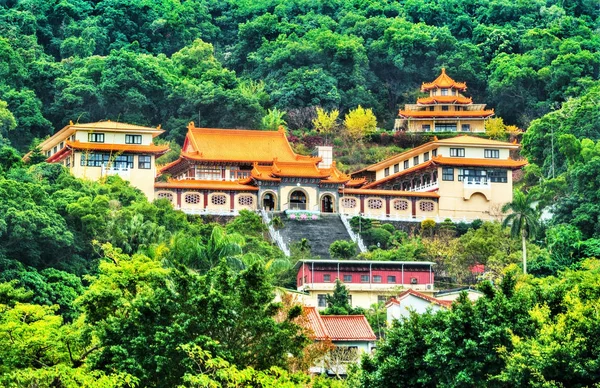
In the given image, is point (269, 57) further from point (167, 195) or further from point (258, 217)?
point (258, 217)

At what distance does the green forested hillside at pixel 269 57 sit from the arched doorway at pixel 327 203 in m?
19.4

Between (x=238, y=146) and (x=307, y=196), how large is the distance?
25.4 feet

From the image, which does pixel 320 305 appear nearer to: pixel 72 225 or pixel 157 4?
pixel 72 225

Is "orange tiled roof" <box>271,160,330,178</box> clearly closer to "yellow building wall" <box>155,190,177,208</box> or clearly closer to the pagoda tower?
"yellow building wall" <box>155,190,177,208</box>

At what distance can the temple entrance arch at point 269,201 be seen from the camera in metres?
72.7

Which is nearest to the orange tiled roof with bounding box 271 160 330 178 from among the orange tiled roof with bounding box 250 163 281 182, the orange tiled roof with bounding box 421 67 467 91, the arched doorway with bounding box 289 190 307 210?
the orange tiled roof with bounding box 250 163 281 182

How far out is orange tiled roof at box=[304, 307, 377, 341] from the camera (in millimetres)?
42281

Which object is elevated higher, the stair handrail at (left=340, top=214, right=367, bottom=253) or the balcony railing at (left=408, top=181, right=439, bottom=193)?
the balcony railing at (left=408, top=181, right=439, bottom=193)

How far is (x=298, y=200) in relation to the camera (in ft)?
242

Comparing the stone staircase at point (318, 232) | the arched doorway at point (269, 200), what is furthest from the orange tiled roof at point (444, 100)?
the stone staircase at point (318, 232)

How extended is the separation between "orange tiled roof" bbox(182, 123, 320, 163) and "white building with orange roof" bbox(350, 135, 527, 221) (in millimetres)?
4868

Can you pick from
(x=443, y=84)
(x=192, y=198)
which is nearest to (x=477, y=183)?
(x=192, y=198)

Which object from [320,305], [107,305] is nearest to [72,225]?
[320,305]

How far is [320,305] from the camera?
5631cm
